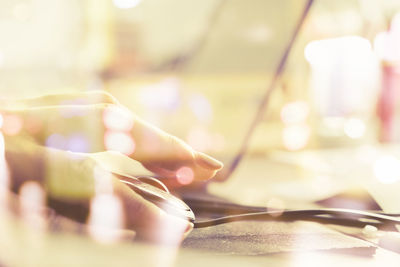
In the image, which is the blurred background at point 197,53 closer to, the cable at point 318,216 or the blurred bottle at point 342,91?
the blurred bottle at point 342,91

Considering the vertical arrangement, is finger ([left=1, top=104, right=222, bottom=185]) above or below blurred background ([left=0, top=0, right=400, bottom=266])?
below

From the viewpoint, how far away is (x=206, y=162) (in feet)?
3.96

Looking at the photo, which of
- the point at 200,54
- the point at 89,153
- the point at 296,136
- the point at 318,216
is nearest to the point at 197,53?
the point at 200,54

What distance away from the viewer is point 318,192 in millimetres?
2066

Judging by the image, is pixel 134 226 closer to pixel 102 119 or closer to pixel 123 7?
pixel 102 119

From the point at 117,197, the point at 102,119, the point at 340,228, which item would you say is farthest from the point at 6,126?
the point at 340,228

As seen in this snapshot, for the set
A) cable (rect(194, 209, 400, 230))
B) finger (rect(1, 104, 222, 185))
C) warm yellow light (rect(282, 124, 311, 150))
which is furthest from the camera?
warm yellow light (rect(282, 124, 311, 150))

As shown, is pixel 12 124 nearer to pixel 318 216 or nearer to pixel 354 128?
pixel 318 216

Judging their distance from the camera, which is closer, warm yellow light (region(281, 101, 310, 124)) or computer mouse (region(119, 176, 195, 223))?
computer mouse (region(119, 176, 195, 223))

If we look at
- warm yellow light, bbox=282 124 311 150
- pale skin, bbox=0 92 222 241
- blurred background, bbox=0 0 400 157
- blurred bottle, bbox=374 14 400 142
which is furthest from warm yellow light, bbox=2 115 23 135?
warm yellow light, bbox=282 124 311 150

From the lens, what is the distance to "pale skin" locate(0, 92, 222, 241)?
1.04m

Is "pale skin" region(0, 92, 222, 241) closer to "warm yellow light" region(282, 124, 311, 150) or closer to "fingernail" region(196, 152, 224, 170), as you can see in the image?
"fingernail" region(196, 152, 224, 170)

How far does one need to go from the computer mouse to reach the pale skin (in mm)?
16

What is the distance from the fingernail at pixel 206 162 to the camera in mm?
1205
